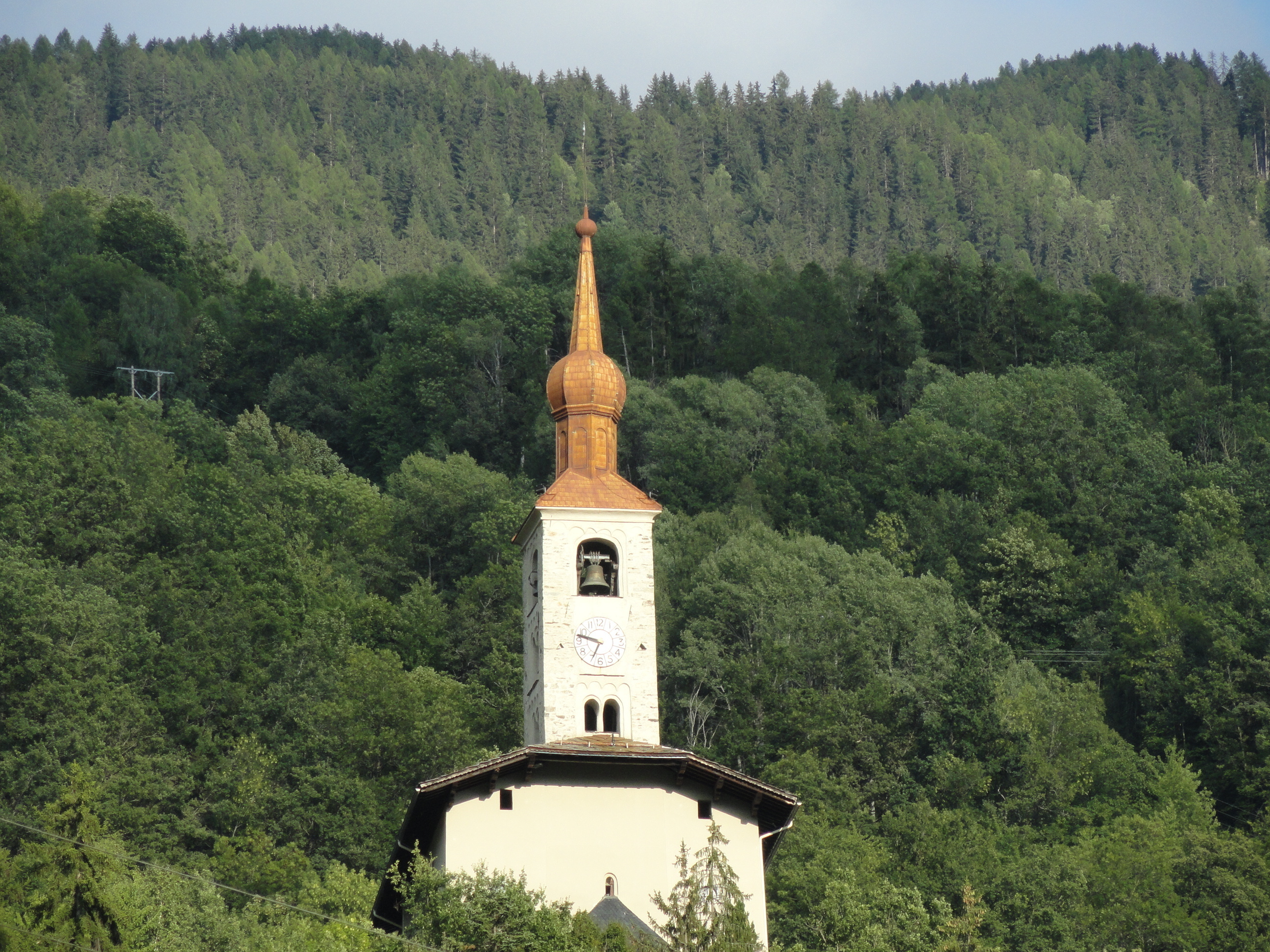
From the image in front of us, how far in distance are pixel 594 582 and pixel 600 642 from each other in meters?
1.25

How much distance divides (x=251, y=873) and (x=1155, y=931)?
22.8 m

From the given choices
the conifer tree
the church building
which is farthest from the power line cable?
the church building

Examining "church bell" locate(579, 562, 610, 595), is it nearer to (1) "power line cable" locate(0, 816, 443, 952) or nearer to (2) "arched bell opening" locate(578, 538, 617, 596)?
(2) "arched bell opening" locate(578, 538, 617, 596)

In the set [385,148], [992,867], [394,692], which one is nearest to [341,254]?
[385,148]

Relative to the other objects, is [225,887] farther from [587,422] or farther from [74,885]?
[587,422]

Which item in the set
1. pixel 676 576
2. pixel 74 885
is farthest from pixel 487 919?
pixel 676 576

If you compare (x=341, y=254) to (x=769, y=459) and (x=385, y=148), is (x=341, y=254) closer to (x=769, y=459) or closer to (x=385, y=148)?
(x=385, y=148)

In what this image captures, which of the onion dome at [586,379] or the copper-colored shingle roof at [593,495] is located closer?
the copper-colored shingle roof at [593,495]

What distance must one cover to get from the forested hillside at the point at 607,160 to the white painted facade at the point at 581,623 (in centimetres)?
8330

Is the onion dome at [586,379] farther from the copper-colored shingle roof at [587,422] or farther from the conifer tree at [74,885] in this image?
the conifer tree at [74,885]

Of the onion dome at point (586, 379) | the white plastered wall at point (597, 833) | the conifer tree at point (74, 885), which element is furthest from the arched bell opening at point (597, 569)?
the conifer tree at point (74, 885)

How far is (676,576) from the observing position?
Result: 69.2m

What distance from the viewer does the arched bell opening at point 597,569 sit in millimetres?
39906

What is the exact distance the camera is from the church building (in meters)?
34.4
